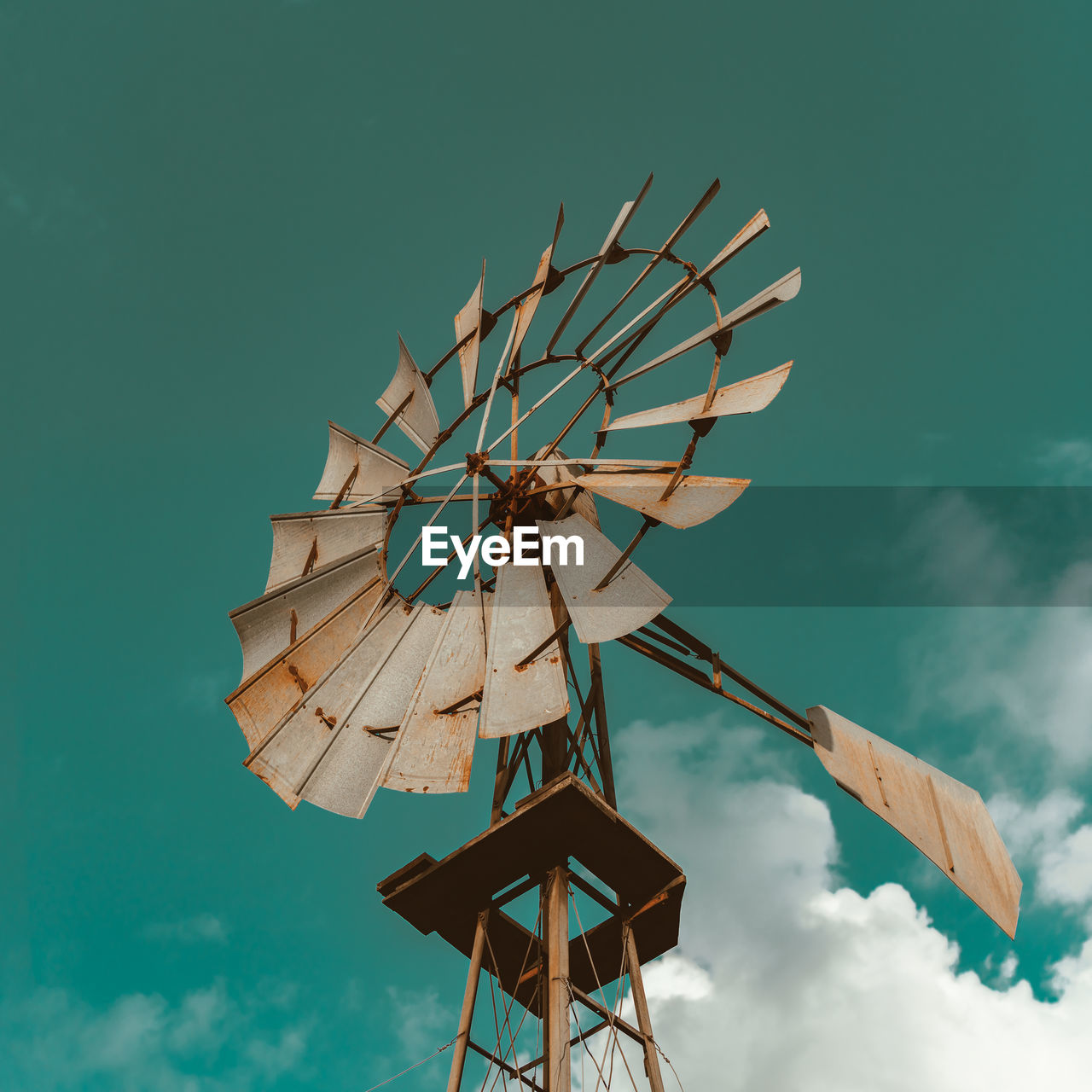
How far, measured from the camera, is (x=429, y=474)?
9.20m

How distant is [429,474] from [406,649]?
1.68 metres

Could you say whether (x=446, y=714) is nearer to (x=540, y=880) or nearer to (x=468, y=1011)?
(x=540, y=880)

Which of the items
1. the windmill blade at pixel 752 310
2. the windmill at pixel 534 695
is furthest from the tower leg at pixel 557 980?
the windmill blade at pixel 752 310

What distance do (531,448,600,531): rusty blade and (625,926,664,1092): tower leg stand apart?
3.76 meters

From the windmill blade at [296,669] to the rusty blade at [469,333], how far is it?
236cm

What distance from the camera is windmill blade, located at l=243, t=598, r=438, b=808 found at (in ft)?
26.1

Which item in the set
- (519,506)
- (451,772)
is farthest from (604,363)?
(451,772)

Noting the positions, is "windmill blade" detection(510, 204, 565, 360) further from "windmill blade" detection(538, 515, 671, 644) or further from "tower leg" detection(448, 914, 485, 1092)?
"tower leg" detection(448, 914, 485, 1092)

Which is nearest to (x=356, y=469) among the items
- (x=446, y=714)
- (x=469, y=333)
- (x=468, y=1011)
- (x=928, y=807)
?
(x=469, y=333)

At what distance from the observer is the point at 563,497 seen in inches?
372

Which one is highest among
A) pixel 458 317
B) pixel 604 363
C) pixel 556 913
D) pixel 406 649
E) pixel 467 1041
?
pixel 458 317

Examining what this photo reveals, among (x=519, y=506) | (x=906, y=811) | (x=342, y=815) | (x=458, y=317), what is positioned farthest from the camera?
(x=458, y=317)

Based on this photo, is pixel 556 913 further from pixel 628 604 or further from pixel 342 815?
pixel 628 604

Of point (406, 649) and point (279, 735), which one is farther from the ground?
point (406, 649)
